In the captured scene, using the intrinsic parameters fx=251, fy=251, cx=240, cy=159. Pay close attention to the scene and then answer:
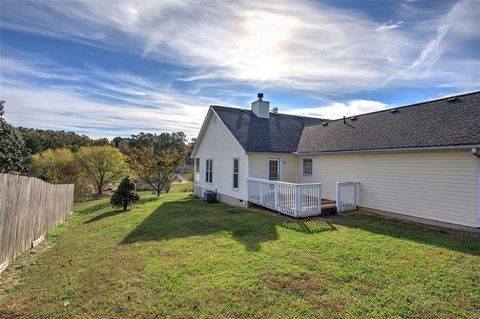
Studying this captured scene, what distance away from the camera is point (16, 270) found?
5328 mm

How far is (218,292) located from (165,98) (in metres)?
15.6

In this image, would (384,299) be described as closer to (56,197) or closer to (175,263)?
(175,263)

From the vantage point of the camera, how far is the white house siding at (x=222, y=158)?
13.6 m

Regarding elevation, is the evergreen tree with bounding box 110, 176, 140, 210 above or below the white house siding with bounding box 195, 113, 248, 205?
below

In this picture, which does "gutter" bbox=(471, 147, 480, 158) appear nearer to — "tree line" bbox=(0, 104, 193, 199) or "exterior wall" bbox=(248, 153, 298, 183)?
"exterior wall" bbox=(248, 153, 298, 183)

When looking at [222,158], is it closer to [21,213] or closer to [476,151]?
[21,213]

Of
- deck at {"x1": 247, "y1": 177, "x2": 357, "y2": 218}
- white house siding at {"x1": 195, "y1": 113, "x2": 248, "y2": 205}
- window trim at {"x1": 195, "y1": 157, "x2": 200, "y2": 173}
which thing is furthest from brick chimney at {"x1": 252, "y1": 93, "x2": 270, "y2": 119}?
window trim at {"x1": 195, "y1": 157, "x2": 200, "y2": 173}

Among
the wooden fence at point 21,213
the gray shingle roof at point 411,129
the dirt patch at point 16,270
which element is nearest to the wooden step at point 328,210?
the gray shingle roof at point 411,129

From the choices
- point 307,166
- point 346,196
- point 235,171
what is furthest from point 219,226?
point 307,166

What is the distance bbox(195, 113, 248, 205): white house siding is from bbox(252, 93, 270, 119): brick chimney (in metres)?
2.82

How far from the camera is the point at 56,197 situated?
32.6ft

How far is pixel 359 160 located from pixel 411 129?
232cm

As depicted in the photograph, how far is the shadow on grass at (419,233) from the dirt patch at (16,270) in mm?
8932

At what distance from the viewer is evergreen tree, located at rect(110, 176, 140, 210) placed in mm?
14023
